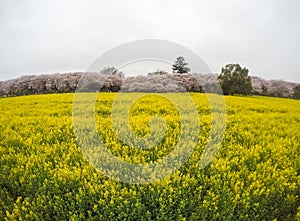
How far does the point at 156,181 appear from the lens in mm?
3723

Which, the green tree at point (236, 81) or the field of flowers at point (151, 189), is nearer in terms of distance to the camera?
the field of flowers at point (151, 189)

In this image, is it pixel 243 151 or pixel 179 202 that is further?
pixel 243 151

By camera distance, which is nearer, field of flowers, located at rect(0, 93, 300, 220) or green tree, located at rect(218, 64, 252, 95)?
field of flowers, located at rect(0, 93, 300, 220)

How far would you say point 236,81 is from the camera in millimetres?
26531

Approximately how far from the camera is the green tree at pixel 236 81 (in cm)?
2653

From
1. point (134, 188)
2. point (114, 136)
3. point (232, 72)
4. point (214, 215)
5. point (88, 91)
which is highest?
point (232, 72)

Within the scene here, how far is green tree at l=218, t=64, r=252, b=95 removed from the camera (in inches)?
1045

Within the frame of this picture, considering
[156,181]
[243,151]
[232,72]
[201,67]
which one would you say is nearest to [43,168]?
[156,181]

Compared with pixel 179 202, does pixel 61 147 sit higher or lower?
higher

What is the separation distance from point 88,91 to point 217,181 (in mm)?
11967

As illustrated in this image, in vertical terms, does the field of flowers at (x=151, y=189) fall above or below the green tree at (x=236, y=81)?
below

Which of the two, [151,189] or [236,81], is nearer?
[151,189]

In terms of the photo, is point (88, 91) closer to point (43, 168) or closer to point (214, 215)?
point (43, 168)

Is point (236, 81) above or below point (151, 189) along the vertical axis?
above
